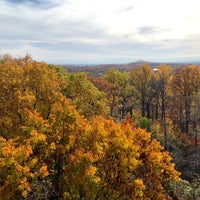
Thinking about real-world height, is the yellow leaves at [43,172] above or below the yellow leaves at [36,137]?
below

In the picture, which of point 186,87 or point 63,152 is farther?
point 186,87

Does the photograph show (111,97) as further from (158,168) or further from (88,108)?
(158,168)

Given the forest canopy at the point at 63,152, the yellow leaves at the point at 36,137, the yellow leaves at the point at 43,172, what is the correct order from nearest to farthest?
the yellow leaves at the point at 43,172
the forest canopy at the point at 63,152
the yellow leaves at the point at 36,137

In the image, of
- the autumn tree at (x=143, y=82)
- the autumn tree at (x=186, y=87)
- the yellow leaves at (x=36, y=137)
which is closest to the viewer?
the yellow leaves at (x=36, y=137)

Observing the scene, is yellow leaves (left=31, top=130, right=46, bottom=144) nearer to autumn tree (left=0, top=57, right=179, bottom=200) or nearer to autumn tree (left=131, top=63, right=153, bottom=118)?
autumn tree (left=0, top=57, right=179, bottom=200)

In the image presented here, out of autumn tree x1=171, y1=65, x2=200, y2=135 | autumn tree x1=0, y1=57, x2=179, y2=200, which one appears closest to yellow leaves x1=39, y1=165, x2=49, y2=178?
autumn tree x1=0, y1=57, x2=179, y2=200

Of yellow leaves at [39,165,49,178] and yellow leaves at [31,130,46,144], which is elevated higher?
yellow leaves at [31,130,46,144]

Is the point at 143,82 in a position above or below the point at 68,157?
above

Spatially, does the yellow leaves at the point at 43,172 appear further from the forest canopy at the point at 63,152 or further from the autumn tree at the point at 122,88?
the autumn tree at the point at 122,88

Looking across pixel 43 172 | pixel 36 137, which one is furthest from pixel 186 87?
pixel 43 172

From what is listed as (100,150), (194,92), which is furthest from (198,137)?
(100,150)

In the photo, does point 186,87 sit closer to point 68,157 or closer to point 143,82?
point 143,82

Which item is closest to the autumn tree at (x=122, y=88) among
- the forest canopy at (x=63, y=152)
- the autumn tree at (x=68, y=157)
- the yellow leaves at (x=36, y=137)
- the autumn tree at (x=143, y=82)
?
the autumn tree at (x=143, y=82)

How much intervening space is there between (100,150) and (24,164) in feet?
16.4
